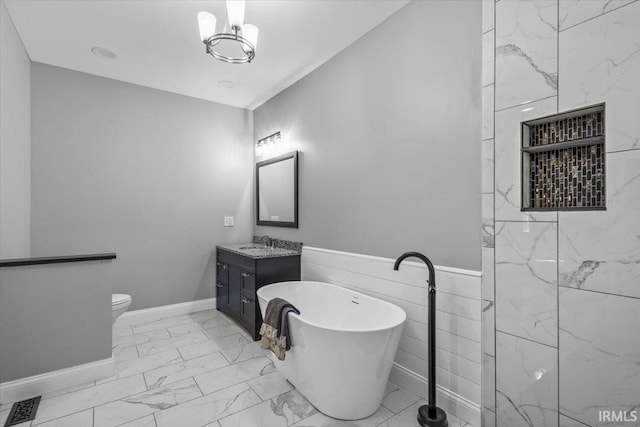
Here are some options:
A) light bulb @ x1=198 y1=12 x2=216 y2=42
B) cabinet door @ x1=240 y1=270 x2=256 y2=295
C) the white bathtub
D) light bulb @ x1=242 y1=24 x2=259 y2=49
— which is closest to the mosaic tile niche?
the white bathtub

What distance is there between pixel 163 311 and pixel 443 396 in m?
3.16

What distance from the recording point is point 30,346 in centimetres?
209

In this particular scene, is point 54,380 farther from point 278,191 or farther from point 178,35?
point 178,35

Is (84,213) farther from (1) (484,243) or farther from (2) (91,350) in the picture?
(1) (484,243)

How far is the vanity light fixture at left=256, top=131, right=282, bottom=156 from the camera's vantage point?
373cm

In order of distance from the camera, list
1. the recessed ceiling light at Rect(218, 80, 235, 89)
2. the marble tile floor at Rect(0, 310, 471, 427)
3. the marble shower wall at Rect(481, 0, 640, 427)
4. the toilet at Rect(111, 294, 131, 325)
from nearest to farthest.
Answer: the marble shower wall at Rect(481, 0, 640, 427), the marble tile floor at Rect(0, 310, 471, 427), the toilet at Rect(111, 294, 131, 325), the recessed ceiling light at Rect(218, 80, 235, 89)

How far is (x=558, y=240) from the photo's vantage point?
1475 millimetres

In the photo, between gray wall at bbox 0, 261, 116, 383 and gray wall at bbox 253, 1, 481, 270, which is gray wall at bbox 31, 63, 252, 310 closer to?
gray wall at bbox 0, 261, 116, 383

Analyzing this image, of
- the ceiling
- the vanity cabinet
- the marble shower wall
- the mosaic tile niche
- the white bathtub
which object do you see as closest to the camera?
the marble shower wall

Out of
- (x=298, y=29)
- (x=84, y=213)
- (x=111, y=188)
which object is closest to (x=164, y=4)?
(x=298, y=29)

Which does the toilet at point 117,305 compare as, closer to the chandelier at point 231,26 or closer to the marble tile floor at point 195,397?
the marble tile floor at point 195,397

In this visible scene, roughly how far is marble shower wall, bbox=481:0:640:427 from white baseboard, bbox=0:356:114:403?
2.65 m

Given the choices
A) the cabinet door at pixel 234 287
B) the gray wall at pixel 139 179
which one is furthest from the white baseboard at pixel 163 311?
the cabinet door at pixel 234 287

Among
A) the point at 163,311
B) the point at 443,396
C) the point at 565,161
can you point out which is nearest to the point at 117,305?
the point at 163,311
